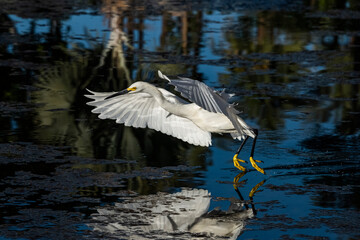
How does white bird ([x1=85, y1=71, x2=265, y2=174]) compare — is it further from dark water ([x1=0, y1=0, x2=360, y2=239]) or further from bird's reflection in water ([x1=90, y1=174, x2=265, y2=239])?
bird's reflection in water ([x1=90, y1=174, x2=265, y2=239])

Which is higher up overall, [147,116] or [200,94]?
[200,94]

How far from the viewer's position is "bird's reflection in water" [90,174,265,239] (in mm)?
5477

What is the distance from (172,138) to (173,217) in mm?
2664

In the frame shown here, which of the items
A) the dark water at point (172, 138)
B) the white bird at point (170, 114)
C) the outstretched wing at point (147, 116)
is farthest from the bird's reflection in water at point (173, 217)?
the outstretched wing at point (147, 116)

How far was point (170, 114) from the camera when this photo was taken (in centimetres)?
764

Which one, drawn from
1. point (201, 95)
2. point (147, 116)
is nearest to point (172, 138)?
point (147, 116)

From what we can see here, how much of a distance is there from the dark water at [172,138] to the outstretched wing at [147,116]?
0.24 m

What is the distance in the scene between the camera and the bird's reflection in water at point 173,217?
548 centimetres

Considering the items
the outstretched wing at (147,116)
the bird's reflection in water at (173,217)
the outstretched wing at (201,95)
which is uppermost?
the outstretched wing at (201,95)

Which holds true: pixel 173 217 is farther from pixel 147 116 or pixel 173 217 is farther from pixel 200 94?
pixel 147 116

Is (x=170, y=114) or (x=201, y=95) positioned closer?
(x=201, y=95)

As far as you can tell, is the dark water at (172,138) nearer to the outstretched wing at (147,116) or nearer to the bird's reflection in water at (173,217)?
the bird's reflection in water at (173,217)

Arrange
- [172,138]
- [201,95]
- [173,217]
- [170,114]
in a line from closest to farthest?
[173,217]
[201,95]
[170,114]
[172,138]

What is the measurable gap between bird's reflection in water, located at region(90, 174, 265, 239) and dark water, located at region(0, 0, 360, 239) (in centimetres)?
2
